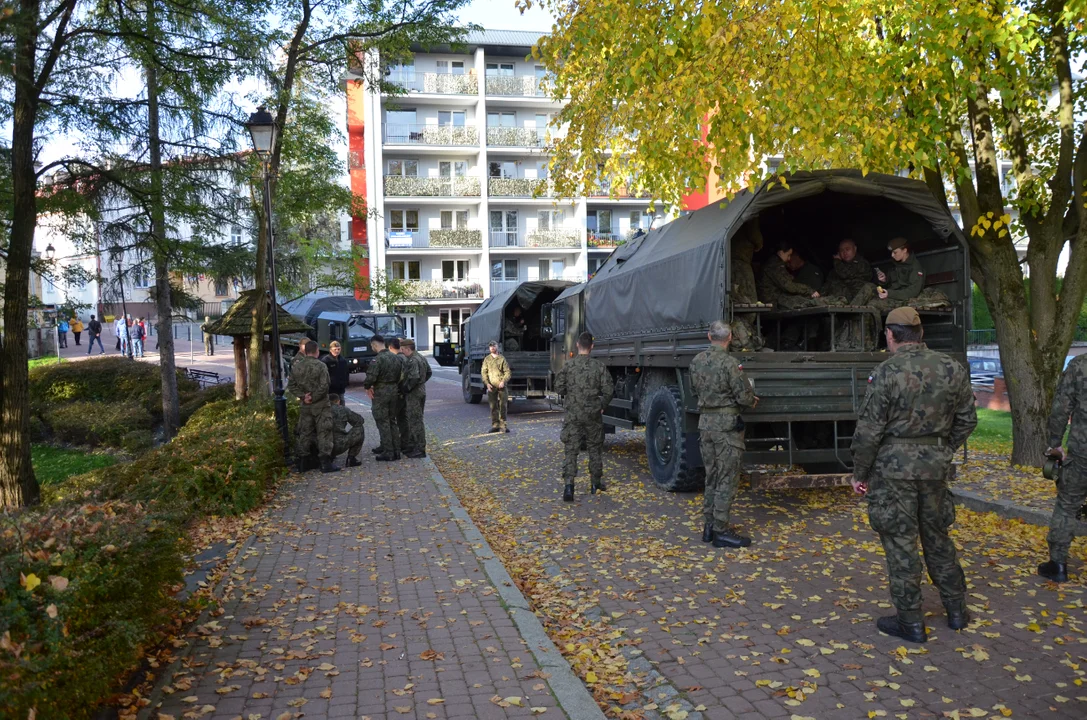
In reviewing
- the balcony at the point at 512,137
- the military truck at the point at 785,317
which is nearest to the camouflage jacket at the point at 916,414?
the military truck at the point at 785,317

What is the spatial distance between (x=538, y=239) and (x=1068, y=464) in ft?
137

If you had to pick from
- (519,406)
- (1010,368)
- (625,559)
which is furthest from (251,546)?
(519,406)

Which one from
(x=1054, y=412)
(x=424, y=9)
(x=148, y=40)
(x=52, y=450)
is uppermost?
(x=424, y=9)

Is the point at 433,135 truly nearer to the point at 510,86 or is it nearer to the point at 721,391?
the point at 510,86

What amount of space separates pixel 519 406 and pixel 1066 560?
16.1 meters

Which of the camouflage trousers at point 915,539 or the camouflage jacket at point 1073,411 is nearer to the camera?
the camouflage trousers at point 915,539

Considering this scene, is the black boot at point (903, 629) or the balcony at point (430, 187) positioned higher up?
the balcony at point (430, 187)

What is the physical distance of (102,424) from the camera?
1628cm

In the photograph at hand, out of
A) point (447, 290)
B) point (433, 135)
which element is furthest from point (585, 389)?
point (433, 135)

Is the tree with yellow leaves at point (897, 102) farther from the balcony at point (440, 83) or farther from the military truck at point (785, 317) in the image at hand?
the balcony at point (440, 83)

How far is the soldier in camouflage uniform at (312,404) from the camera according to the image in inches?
415

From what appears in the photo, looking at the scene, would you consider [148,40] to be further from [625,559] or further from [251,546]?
[625,559]

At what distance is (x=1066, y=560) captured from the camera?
559 centimetres

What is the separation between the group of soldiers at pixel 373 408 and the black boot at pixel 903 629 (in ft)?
25.6
